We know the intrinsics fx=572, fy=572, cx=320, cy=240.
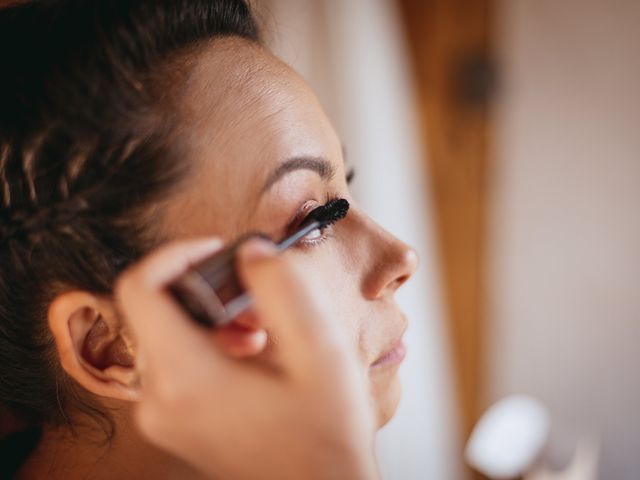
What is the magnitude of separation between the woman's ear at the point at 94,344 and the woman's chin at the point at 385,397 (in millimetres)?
241

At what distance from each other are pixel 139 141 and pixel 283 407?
28 centimetres

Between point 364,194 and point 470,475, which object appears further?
point 470,475

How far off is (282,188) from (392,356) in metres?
0.22

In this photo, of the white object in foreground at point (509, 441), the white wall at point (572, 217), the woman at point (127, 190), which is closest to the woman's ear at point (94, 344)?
the woman at point (127, 190)

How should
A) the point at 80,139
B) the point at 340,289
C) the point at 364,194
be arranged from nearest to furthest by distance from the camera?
the point at 80,139
the point at 340,289
the point at 364,194

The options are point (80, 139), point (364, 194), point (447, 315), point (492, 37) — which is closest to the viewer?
point (80, 139)

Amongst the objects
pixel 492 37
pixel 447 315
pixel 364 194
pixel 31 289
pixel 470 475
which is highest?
pixel 31 289

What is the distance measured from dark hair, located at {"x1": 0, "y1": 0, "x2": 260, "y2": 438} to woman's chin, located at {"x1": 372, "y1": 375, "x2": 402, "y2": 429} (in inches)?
11.0

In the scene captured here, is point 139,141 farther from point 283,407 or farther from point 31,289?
point 283,407

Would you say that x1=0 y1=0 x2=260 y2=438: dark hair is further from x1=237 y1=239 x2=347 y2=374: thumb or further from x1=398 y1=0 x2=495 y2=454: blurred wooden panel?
x1=398 y1=0 x2=495 y2=454: blurred wooden panel

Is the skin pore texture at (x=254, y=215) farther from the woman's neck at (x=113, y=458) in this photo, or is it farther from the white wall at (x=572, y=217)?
the white wall at (x=572, y=217)

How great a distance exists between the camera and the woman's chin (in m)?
0.60

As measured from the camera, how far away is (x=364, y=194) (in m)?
1.35

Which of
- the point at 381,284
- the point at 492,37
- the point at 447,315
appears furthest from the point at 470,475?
the point at 381,284
